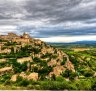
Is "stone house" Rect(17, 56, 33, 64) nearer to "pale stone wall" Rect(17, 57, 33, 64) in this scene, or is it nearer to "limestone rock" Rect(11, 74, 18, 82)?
"pale stone wall" Rect(17, 57, 33, 64)

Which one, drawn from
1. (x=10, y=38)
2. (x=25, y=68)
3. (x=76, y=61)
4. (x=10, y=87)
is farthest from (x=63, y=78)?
(x=10, y=38)

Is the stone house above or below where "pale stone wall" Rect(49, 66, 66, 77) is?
above

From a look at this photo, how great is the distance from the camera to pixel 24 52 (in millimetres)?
159750

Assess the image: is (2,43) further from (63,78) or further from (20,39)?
(63,78)

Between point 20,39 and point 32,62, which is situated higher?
point 20,39

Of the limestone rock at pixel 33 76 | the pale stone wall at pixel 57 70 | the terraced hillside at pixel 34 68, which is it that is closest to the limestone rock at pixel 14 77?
the terraced hillside at pixel 34 68

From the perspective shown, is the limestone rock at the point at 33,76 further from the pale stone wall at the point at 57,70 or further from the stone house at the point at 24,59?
A: the stone house at the point at 24,59

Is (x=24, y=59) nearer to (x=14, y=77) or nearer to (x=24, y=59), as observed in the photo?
(x=24, y=59)

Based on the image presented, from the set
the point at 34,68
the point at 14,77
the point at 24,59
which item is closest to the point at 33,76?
the point at 14,77

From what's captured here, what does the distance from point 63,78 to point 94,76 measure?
2353 cm

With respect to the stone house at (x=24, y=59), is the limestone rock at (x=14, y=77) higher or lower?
lower

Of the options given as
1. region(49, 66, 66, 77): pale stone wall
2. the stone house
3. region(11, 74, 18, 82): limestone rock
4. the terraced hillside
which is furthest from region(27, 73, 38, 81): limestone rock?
the stone house

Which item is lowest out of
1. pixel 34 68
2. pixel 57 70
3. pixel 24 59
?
pixel 57 70

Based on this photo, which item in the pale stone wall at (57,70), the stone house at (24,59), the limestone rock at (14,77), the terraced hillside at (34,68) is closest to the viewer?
the terraced hillside at (34,68)
